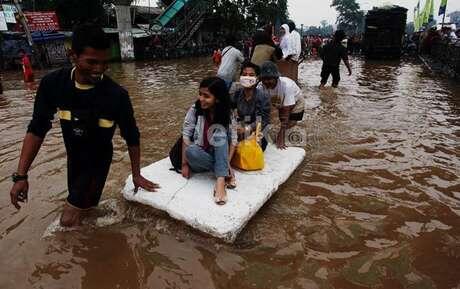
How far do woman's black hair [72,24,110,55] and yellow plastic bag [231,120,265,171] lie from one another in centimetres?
176

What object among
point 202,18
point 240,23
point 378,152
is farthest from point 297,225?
point 240,23

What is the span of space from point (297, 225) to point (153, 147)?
9.07 ft

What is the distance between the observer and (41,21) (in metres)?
18.0

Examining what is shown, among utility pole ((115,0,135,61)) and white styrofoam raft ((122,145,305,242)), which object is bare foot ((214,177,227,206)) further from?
utility pole ((115,0,135,61))

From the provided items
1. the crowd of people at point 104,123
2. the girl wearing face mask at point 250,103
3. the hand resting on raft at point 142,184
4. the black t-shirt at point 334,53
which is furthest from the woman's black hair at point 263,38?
the hand resting on raft at point 142,184

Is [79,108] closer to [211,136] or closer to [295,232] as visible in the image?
[211,136]

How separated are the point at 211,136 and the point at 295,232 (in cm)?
109

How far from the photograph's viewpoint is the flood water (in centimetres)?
261

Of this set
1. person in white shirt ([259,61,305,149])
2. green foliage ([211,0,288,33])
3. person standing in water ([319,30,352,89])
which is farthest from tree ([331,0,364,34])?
person in white shirt ([259,61,305,149])

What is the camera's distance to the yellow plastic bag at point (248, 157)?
3727 mm

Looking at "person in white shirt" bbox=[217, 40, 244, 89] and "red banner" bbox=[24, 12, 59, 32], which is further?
"red banner" bbox=[24, 12, 59, 32]

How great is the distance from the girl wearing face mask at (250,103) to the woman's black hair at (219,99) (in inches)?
25.7

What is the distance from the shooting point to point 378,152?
505cm

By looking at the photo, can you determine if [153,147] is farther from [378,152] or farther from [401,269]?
[401,269]
